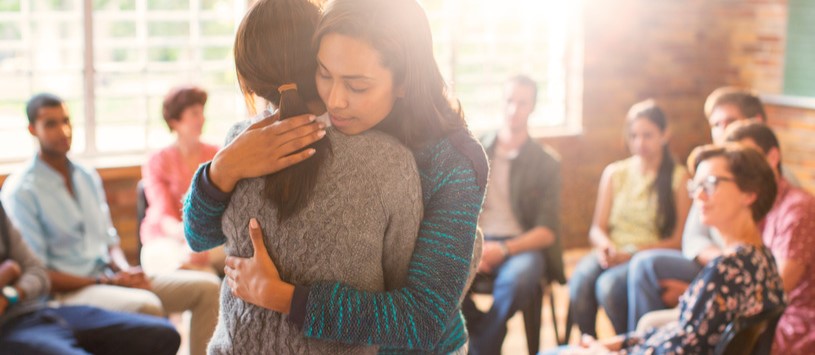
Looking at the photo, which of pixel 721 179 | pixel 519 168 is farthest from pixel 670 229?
pixel 721 179

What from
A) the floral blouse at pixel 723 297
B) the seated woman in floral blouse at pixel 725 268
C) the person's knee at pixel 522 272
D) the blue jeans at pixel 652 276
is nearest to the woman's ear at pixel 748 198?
the seated woman in floral blouse at pixel 725 268

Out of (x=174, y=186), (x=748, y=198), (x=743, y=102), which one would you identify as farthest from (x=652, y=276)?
(x=174, y=186)

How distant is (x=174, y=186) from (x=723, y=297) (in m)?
2.48

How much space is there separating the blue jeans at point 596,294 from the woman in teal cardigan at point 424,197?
98.7 inches

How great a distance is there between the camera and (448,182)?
133 centimetres

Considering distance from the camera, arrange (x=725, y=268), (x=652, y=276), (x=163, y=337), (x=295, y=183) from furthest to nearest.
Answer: (x=652, y=276), (x=163, y=337), (x=725, y=268), (x=295, y=183)

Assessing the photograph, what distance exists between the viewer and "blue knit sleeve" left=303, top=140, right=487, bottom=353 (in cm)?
126

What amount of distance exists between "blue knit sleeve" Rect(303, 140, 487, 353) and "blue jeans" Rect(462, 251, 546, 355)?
7.73ft

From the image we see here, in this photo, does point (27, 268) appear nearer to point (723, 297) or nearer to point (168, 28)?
point (723, 297)

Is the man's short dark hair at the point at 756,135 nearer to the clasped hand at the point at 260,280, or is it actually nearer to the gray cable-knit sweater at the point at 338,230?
the gray cable-knit sweater at the point at 338,230

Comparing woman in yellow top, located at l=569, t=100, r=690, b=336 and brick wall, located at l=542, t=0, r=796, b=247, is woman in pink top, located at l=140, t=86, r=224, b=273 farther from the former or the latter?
brick wall, located at l=542, t=0, r=796, b=247

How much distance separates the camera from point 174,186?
3.96 metres

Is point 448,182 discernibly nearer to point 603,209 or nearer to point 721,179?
point 721,179

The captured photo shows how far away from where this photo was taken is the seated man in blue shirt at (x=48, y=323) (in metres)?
2.79
